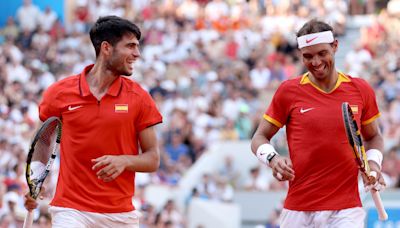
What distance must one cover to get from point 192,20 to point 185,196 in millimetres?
10018

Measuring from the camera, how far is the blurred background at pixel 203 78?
66.8 ft

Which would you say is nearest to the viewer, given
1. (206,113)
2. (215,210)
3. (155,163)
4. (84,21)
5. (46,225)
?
(155,163)

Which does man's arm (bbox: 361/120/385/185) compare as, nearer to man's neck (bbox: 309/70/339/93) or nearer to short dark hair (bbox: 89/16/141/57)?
man's neck (bbox: 309/70/339/93)

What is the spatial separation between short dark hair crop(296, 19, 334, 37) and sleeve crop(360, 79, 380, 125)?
505 mm

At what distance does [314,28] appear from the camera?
926 centimetres

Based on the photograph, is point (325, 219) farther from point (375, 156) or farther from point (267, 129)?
point (267, 129)

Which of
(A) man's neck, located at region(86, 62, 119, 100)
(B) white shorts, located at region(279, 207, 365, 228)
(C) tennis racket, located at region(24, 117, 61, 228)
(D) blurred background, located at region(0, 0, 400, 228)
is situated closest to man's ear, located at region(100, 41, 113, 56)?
(A) man's neck, located at region(86, 62, 119, 100)

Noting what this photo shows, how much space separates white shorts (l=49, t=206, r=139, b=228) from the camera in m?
9.18

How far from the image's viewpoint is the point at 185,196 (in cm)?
2128

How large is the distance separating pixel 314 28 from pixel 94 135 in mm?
1849

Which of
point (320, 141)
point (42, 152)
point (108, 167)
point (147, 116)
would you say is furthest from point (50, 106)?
point (320, 141)

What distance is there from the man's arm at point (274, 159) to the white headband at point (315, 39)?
698 mm

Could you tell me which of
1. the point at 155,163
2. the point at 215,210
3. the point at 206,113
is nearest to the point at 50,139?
the point at 155,163

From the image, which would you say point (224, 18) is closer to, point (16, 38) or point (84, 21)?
point (84, 21)
